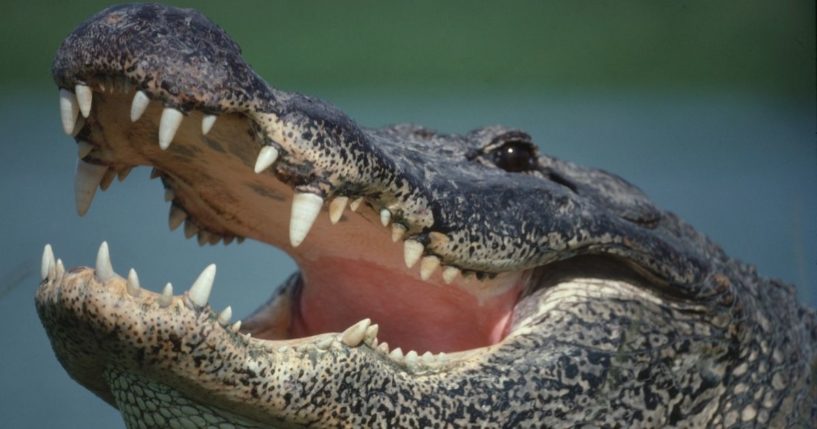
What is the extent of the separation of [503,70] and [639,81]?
489 millimetres

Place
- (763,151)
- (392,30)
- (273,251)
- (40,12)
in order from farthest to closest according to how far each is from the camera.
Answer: (273,251) → (392,30) → (763,151) → (40,12)

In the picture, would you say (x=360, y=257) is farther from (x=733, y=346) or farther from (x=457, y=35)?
(x=457, y=35)

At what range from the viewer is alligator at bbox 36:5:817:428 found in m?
1.18

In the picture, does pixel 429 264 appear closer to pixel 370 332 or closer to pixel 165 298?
pixel 370 332

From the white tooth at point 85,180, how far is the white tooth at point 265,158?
390 mm

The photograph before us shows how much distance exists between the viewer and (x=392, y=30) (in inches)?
125

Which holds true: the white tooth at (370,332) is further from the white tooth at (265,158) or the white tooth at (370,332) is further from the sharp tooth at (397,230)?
the white tooth at (265,158)

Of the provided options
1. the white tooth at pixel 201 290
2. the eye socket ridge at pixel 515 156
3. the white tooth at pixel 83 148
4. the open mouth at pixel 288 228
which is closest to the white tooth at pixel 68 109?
the open mouth at pixel 288 228

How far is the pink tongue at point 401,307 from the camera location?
70.0 inches

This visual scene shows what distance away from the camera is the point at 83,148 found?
141 centimetres

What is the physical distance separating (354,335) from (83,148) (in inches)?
20.5

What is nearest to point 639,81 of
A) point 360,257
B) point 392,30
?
point 392,30

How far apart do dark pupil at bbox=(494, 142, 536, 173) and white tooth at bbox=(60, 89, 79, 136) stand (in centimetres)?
78

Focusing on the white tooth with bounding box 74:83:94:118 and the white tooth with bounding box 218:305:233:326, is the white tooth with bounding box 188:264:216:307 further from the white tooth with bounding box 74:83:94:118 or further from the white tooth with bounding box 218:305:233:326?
the white tooth with bounding box 74:83:94:118
